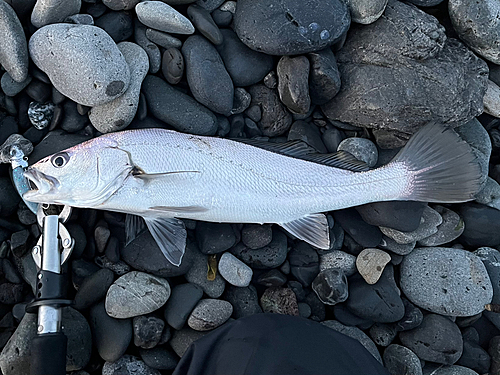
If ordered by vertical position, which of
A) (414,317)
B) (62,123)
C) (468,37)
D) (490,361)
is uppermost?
(468,37)

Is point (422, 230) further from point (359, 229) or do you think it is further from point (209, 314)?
point (209, 314)

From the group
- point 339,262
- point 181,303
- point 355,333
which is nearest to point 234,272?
point 181,303

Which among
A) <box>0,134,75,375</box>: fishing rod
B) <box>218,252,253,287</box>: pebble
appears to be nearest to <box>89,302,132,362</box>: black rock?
<box>0,134,75,375</box>: fishing rod

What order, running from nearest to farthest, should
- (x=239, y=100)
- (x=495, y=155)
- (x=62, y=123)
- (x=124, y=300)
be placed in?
(x=124, y=300)
(x=62, y=123)
(x=239, y=100)
(x=495, y=155)

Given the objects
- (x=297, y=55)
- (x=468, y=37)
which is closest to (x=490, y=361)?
(x=468, y=37)

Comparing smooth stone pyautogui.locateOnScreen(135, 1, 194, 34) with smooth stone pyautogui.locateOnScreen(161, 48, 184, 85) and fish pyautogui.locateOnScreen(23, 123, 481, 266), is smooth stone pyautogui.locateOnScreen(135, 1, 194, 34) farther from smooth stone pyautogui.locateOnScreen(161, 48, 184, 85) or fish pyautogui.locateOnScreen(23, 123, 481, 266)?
fish pyautogui.locateOnScreen(23, 123, 481, 266)

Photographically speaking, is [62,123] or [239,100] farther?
[239,100]

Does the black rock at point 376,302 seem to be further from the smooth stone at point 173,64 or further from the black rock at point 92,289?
the smooth stone at point 173,64

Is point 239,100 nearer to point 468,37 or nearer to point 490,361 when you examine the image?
point 468,37
